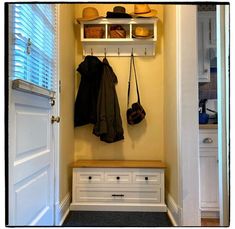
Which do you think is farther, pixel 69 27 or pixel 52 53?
pixel 69 27

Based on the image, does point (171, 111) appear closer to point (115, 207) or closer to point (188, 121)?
point (188, 121)

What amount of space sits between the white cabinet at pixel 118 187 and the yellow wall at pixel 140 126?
0.28 metres

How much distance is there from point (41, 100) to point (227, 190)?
932 millimetres

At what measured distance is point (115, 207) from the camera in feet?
6.20

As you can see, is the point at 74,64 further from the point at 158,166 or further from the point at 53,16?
the point at 158,166

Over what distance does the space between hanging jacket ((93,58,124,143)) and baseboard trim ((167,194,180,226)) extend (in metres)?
0.63

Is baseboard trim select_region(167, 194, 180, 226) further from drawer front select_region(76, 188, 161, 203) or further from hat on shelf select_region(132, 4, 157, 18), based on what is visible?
hat on shelf select_region(132, 4, 157, 18)

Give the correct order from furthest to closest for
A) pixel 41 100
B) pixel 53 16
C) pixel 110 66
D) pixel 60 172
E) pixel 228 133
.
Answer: pixel 110 66 < pixel 60 172 < pixel 53 16 < pixel 41 100 < pixel 228 133

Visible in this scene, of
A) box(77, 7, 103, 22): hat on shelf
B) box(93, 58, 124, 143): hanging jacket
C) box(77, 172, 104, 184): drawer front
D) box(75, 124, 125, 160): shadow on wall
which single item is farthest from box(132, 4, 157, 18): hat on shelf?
box(77, 172, 104, 184): drawer front

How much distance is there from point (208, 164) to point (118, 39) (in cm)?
127

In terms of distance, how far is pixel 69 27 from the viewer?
6.50ft

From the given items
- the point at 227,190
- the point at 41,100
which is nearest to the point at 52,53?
the point at 41,100

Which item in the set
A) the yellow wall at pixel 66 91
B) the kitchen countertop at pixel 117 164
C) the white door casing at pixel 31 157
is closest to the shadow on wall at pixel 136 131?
the kitchen countertop at pixel 117 164

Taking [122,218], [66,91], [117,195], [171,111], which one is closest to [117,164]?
[117,195]
